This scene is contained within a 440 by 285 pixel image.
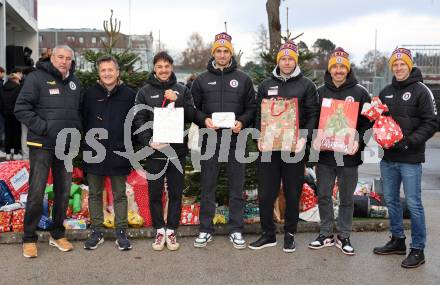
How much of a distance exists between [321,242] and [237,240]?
969 mm

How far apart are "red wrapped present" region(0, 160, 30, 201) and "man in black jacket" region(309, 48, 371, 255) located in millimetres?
3861

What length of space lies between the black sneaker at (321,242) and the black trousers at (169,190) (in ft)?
5.21

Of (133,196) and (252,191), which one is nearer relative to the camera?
(133,196)

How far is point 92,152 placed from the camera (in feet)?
18.8

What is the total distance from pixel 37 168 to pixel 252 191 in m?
2.99

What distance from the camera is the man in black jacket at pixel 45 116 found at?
5246mm

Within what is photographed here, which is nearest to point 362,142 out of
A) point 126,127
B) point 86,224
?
Result: point 126,127

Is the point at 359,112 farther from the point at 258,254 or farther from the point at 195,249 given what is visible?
the point at 195,249

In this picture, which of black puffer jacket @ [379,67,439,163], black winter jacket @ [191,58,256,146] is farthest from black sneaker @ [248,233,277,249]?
black puffer jacket @ [379,67,439,163]

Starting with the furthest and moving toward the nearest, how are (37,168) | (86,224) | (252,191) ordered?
(252,191), (86,224), (37,168)

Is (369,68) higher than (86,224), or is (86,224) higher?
(369,68)

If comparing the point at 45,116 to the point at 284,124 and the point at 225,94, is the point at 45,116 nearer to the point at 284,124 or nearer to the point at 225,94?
the point at 225,94

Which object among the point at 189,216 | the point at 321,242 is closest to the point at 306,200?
the point at 321,242

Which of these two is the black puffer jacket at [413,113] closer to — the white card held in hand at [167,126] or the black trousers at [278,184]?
the black trousers at [278,184]
